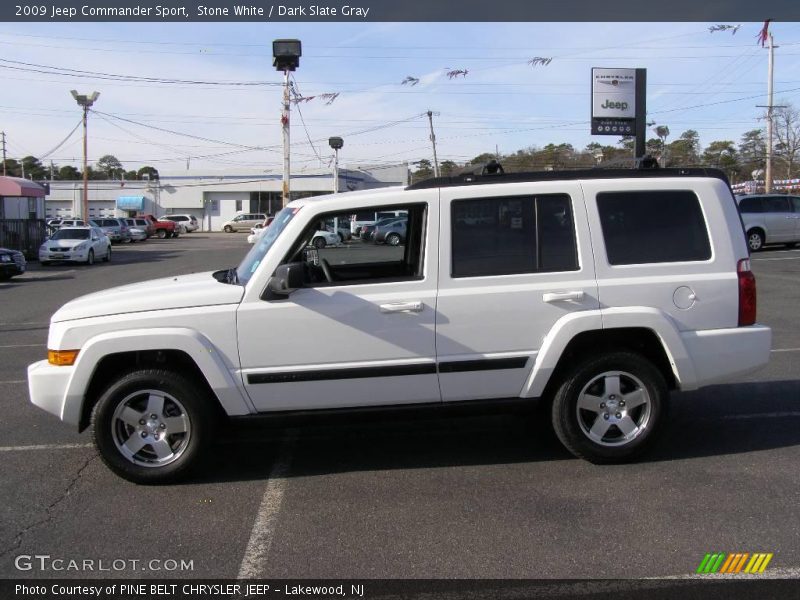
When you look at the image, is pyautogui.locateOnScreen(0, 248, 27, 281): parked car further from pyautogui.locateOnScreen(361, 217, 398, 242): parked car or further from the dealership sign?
the dealership sign

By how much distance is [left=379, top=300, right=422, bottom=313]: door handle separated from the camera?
4746 mm

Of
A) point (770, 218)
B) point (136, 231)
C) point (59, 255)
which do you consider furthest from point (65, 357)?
point (136, 231)

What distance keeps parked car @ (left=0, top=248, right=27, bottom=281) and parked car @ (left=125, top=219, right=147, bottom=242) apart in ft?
104

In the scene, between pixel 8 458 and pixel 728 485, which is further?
pixel 8 458

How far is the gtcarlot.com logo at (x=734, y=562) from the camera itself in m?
3.67

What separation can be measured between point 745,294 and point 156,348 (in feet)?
12.9

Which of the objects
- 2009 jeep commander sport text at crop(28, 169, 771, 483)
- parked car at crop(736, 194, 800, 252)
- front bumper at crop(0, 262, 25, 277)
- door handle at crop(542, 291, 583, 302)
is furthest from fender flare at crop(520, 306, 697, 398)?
parked car at crop(736, 194, 800, 252)

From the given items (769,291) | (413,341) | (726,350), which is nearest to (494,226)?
(413,341)

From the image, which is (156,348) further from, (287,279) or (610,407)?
(610,407)

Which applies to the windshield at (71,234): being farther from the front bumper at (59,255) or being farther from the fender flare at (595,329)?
the fender flare at (595,329)

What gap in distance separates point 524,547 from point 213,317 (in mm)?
2350

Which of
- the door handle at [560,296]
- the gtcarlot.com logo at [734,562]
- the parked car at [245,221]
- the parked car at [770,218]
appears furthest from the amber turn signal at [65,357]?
the parked car at [245,221]

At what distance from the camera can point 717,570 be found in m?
3.68

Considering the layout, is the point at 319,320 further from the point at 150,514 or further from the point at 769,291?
the point at 769,291
